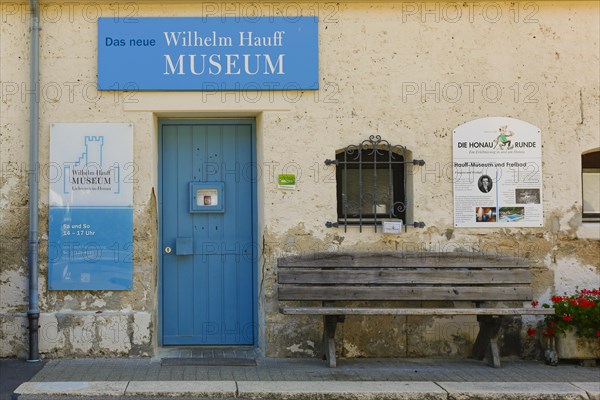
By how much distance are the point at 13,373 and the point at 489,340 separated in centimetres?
434

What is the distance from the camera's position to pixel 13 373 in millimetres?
6328

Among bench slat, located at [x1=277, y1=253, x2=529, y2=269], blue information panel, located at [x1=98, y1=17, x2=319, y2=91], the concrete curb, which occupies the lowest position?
→ the concrete curb

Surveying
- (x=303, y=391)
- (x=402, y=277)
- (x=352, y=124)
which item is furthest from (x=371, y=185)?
(x=303, y=391)

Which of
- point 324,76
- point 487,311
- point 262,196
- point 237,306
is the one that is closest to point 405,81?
point 324,76

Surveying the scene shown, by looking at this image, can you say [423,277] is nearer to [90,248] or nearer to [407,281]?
[407,281]

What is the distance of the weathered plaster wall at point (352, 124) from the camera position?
7004 mm

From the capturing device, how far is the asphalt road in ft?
19.1

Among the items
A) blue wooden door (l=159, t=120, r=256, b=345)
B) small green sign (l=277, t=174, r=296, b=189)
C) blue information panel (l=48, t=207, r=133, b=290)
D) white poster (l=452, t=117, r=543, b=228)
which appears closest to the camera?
blue information panel (l=48, t=207, r=133, b=290)

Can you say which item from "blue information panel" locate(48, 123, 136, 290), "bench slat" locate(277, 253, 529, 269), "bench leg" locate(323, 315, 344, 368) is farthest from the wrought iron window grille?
"blue information panel" locate(48, 123, 136, 290)

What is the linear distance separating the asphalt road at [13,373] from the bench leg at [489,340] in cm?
414

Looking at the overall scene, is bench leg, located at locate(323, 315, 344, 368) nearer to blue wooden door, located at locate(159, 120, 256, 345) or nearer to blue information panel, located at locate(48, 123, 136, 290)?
blue wooden door, located at locate(159, 120, 256, 345)

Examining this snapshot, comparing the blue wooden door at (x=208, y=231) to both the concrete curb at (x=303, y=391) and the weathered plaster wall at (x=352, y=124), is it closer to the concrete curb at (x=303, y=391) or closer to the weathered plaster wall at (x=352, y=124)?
the weathered plaster wall at (x=352, y=124)

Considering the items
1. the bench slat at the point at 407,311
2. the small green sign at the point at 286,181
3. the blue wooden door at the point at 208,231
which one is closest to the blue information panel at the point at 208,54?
the blue wooden door at the point at 208,231

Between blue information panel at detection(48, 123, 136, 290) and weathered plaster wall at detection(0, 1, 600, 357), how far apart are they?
0.33ft
